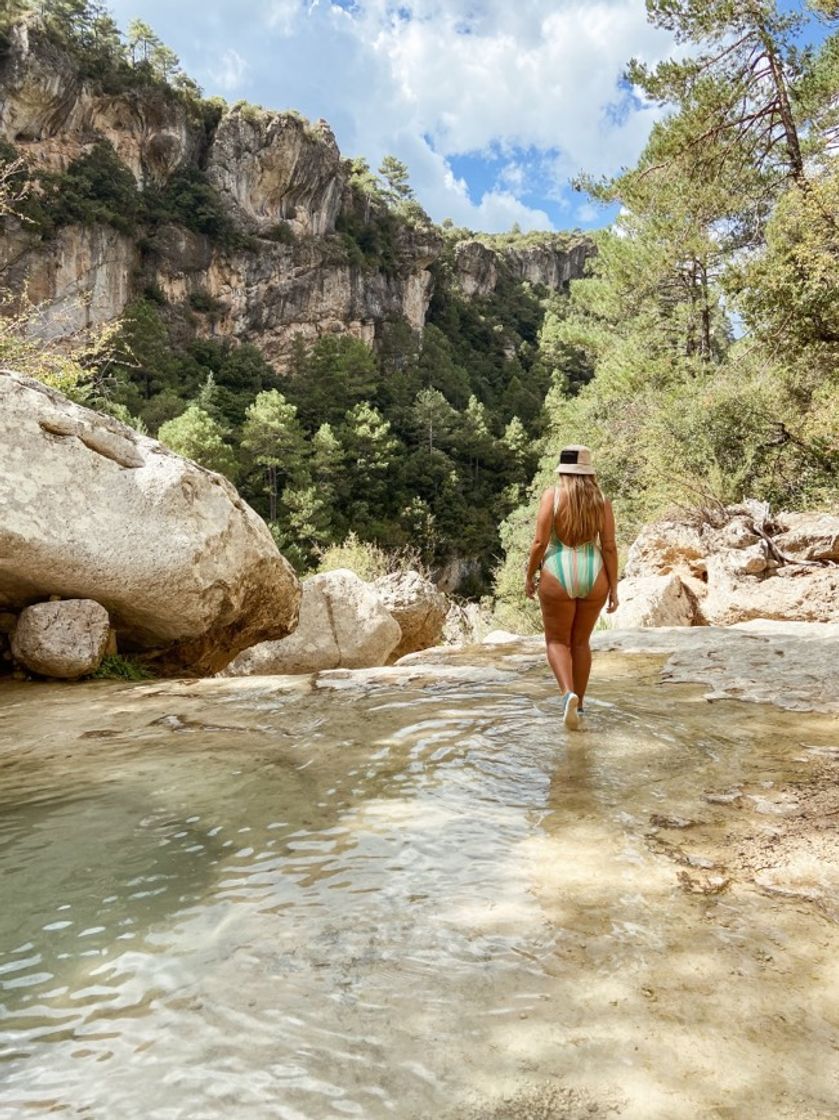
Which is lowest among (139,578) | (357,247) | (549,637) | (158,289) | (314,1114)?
(314,1114)

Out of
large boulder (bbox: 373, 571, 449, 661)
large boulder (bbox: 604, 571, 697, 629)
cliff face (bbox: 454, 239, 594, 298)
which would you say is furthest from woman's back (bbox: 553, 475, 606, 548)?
cliff face (bbox: 454, 239, 594, 298)

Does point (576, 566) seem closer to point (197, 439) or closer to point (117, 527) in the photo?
point (117, 527)

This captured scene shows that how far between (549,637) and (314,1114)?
2.91 metres

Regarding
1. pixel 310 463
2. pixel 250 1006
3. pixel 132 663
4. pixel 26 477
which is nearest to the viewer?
pixel 250 1006

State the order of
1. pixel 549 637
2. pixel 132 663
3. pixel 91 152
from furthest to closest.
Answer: pixel 91 152, pixel 132 663, pixel 549 637

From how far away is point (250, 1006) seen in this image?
1.47 meters

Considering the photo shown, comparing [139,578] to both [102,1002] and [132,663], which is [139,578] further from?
[102,1002]

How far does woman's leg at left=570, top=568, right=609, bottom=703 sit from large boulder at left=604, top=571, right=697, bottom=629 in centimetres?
506

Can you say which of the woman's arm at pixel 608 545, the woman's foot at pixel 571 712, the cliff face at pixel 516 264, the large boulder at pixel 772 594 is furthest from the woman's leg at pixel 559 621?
the cliff face at pixel 516 264

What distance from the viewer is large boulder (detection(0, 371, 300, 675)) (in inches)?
198

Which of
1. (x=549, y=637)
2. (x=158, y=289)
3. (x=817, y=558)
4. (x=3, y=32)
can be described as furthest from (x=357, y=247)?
(x=549, y=637)

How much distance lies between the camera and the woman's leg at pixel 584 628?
12.5 ft

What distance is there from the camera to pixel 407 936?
1.74 m

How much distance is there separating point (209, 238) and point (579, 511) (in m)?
53.3
